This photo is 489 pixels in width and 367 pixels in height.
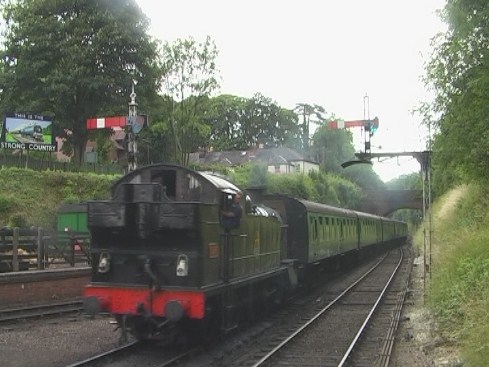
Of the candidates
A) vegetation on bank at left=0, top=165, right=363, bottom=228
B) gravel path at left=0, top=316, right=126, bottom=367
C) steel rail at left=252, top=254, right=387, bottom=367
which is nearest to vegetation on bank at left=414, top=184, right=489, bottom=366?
steel rail at left=252, top=254, right=387, bottom=367

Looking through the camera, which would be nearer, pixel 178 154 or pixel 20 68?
pixel 20 68

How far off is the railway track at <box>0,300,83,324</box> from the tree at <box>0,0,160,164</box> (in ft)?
75.0

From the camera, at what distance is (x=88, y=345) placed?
10359mm

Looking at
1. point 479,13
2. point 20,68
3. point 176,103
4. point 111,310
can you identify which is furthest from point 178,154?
point 111,310

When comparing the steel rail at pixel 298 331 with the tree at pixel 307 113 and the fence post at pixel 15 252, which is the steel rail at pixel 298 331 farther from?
the tree at pixel 307 113

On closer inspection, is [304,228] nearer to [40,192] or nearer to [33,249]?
[33,249]

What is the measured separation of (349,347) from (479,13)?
25.3 ft

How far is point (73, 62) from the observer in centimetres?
3603

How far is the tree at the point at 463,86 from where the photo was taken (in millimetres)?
13203

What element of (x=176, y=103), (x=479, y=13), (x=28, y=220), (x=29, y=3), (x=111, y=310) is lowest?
(x=111, y=310)

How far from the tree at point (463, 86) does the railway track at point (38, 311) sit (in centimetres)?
994

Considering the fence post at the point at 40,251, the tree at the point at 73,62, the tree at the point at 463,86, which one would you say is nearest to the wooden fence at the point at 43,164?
the tree at the point at 73,62

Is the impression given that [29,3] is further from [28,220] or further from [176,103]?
[28,220]

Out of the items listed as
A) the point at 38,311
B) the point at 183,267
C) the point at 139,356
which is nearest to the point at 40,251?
the point at 38,311
